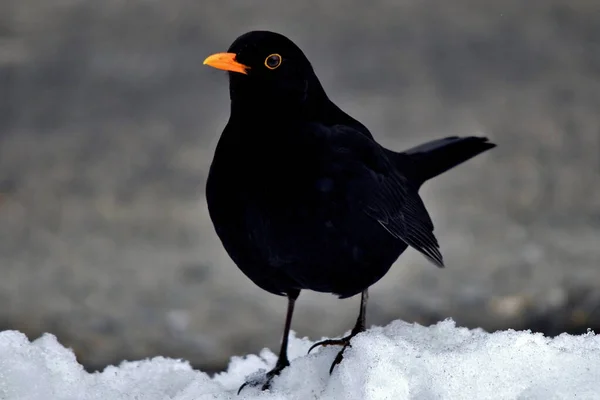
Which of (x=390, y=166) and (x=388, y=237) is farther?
(x=390, y=166)

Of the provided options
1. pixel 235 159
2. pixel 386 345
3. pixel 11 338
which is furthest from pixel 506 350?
pixel 11 338

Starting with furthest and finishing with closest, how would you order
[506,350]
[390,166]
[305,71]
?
[390,166]
[305,71]
[506,350]

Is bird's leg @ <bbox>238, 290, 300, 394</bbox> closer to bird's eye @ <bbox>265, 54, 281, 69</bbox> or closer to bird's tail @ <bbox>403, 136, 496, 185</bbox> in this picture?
bird's eye @ <bbox>265, 54, 281, 69</bbox>

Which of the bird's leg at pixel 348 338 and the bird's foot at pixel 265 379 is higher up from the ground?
the bird's leg at pixel 348 338

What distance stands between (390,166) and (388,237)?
0.44 metres

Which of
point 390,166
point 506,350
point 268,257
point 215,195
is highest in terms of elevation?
point 390,166

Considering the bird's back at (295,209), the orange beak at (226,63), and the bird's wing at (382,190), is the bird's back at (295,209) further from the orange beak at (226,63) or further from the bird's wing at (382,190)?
the orange beak at (226,63)

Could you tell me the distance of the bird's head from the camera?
3.23 metres

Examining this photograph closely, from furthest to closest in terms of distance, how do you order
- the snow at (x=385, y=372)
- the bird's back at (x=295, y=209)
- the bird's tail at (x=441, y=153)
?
the bird's tail at (x=441, y=153), the bird's back at (x=295, y=209), the snow at (x=385, y=372)

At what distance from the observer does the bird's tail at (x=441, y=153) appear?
4.36 meters

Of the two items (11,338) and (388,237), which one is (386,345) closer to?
(388,237)

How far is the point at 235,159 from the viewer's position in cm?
321

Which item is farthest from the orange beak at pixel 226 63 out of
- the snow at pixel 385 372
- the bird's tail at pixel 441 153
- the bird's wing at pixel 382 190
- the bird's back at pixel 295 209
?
the bird's tail at pixel 441 153

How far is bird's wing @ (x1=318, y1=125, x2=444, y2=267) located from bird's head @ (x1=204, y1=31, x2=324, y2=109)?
0.76ft
